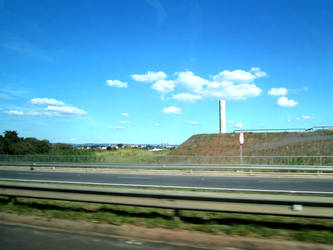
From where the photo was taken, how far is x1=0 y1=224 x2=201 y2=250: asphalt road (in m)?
4.15

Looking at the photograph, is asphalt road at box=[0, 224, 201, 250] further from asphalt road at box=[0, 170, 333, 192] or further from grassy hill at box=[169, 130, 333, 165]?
grassy hill at box=[169, 130, 333, 165]

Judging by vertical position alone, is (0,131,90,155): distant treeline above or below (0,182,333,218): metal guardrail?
above

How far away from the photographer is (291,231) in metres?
4.65

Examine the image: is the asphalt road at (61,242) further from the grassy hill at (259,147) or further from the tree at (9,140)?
the tree at (9,140)

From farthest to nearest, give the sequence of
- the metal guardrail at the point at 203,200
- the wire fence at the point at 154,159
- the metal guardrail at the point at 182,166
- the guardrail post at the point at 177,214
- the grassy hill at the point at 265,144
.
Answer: the grassy hill at the point at 265,144 → the wire fence at the point at 154,159 → the metal guardrail at the point at 182,166 → the guardrail post at the point at 177,214 → the metal guardrail at the point at 203,200

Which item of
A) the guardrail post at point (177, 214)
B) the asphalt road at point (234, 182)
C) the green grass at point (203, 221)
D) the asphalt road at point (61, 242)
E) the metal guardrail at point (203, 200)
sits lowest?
the asphalt road at point (234, 182)

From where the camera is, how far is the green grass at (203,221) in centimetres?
453

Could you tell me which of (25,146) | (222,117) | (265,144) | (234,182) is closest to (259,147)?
(265,144)

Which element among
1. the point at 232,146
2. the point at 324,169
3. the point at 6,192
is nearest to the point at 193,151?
the point at 232,146

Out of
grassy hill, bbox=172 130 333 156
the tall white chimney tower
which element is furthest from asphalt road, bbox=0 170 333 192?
the tall white chimney tower

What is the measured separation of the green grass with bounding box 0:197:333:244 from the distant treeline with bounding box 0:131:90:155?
29793mm

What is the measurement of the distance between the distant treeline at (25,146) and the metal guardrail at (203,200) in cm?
3031

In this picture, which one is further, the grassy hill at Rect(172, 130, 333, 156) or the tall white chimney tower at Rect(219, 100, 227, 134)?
the tall white chimney tower at Rect(219, 100, 227, 134)

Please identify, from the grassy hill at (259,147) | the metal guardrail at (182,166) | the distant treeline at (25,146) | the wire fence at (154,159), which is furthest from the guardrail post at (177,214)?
the distant treeline at (25,146)
